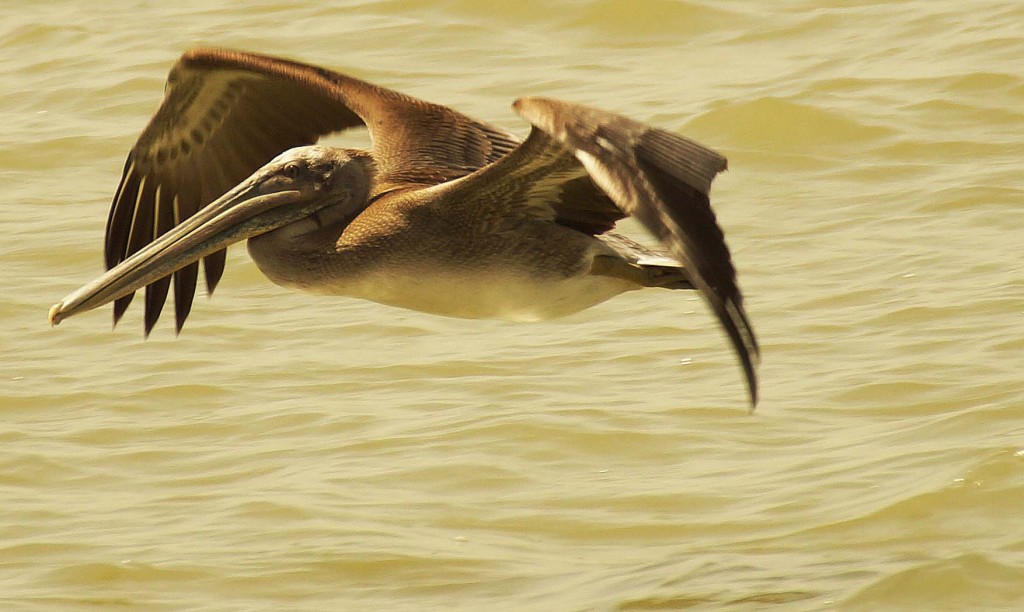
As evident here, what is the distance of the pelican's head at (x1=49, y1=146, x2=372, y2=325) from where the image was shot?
6246mm

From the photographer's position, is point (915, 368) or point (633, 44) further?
point (633, 44)

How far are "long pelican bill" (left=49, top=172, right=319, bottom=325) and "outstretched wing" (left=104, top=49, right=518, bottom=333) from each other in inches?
23.7

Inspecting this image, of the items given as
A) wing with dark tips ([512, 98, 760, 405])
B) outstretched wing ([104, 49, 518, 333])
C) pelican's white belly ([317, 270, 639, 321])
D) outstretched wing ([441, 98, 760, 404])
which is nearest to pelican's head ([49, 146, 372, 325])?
pelican's white belly ([317, 270, 639, 321])

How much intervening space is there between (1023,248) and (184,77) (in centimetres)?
355

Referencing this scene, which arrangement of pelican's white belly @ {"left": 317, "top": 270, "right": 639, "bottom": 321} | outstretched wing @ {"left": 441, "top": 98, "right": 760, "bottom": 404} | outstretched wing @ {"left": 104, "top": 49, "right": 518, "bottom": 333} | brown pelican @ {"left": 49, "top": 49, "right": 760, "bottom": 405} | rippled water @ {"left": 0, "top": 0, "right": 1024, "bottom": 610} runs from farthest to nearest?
outstretched wing @ {"left": 104, "top": 49, "right": 518, "bottom": 333} → rippled water @ {"left": 0, "top": 0, "right": 1024, "bottom": 610} → pelican's white belly @ {"left": 317, "top": 270, "right": 639, "bottom": 321} → brown pelican @ {"left": 49, "top": 49, "right": 760, "bottom": 405} → outstretched wing @ {"left": 441, "top": 98, "right": 760, "bottom": 404}

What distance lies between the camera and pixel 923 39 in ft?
35.9

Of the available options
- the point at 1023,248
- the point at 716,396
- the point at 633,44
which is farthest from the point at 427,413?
the point at 633,44

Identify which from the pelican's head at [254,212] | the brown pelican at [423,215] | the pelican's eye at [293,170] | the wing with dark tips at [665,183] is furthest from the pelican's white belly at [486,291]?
the wing with dark tips at [665,183]

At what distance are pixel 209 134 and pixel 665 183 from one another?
9.10 feet

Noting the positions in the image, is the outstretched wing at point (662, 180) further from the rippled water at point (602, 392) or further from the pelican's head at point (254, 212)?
the rippled water at point (602, 392)

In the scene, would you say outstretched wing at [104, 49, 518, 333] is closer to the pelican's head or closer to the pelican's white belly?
the pelican's head

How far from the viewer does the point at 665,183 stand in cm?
494

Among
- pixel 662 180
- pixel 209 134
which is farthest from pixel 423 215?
pixel 209 134

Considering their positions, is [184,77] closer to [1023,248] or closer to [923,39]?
[1023,248]
